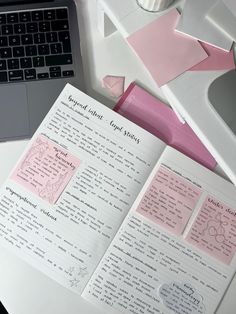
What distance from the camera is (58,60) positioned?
74 centimetres

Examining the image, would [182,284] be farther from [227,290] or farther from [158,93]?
[158,93]

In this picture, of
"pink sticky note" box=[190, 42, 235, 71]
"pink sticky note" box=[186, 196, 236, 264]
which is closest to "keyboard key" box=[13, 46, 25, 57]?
"pink sticky note" box=[190, 42, 235, 71]

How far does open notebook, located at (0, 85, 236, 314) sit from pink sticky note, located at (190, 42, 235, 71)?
0.47 ft

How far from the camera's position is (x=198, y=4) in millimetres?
658

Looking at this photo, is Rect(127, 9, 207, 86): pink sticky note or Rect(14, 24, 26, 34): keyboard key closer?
Rect(127, 9, 207, 86): pink sticky note

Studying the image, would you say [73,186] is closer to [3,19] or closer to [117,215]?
[117,215]

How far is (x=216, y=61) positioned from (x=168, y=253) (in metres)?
0.30

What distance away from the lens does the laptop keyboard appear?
2.43 feet

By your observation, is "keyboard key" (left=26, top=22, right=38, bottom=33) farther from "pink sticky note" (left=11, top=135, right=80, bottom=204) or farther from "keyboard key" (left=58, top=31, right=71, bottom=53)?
"pink sticky note" (left=11, top=135, right=80, bottom=204)

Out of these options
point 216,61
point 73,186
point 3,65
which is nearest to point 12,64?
point 3,65

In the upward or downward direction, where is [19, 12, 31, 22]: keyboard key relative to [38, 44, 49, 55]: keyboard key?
upward

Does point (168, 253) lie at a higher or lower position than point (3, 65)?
lower

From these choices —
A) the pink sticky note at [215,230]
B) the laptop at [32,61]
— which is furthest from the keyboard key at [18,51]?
the pink sticky note at [215,230]

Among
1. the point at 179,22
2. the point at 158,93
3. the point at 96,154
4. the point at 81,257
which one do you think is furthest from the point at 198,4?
the point at 81,257
